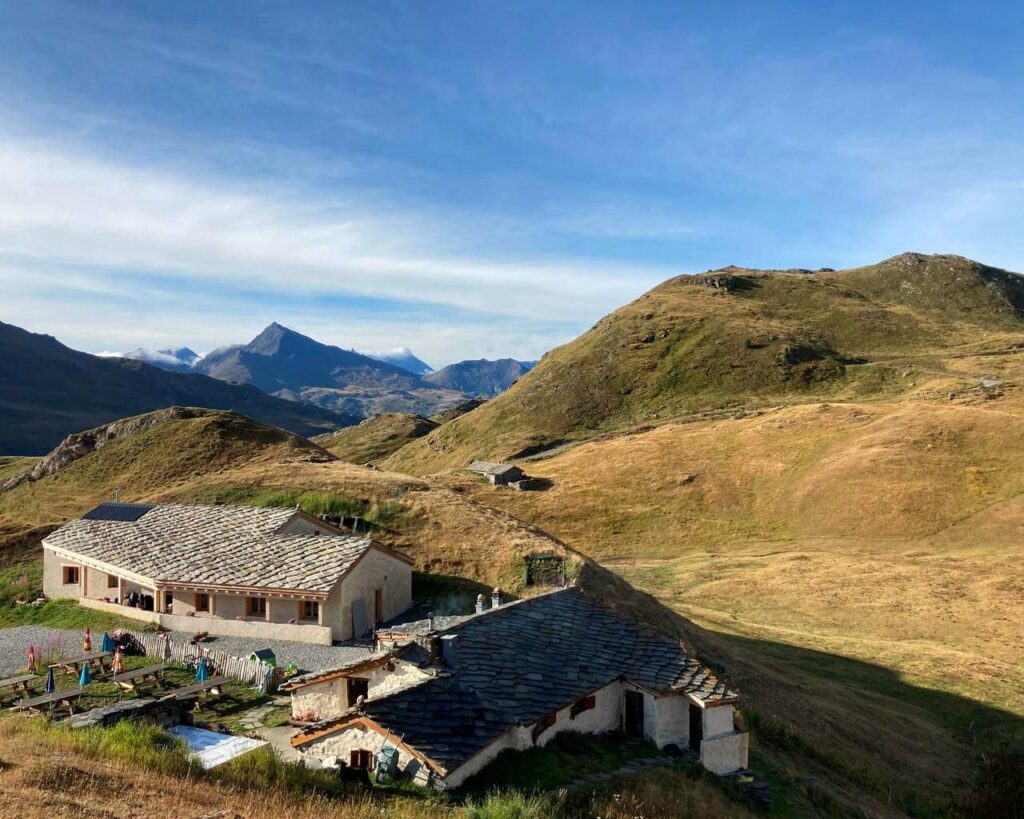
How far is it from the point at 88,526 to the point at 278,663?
21003 mm

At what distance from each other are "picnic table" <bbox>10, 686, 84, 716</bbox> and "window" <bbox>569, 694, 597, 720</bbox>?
607 inches

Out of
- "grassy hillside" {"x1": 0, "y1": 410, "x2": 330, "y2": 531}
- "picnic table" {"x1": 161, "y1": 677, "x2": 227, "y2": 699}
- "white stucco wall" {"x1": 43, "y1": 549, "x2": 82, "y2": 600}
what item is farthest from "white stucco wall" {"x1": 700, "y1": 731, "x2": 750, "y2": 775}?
"grassy hillside" {"x1": 0, "y1": 410, "x2": 330, "y2": 531}

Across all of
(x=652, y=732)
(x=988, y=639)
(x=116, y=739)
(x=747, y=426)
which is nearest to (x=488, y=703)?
(x=652, y=732)

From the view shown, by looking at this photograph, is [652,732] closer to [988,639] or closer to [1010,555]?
[988,639]

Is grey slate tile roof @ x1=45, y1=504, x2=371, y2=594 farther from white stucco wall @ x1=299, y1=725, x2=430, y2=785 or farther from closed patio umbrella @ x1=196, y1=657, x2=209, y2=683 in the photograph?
white stucco wall @ x1=299, y1=725, x2=430, y2=785

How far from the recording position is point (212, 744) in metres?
18.2

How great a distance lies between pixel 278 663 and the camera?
97.5 ft

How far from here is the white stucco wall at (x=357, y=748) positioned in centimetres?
1611

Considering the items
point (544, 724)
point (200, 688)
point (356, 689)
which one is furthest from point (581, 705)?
point (200, 688)

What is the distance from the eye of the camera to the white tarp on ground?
1673 centimetres

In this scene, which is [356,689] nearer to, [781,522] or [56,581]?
[56,581]

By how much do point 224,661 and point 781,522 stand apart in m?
73.1

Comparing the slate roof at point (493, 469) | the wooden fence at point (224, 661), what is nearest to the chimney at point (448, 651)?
the wooden fence at point (224, 661)

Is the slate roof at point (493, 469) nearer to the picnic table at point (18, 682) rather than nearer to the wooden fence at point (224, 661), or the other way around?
the wooden fence at point (224, 661)
